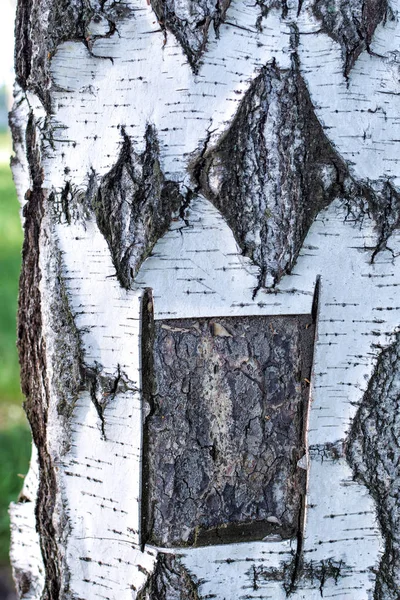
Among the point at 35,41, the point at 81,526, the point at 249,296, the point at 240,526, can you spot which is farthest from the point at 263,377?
the point at 35,41

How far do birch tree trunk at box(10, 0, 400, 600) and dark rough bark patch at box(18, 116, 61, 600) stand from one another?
0.02 metres

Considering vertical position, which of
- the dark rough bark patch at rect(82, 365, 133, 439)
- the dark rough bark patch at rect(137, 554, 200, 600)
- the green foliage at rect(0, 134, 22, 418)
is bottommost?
the green foliage at rect(0, 134, 22, 418)

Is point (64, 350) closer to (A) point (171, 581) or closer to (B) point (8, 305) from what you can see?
(A) point (171, 581)

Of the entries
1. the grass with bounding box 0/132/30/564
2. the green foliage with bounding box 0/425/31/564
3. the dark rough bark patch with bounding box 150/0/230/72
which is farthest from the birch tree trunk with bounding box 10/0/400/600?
the green foliage with bounding box 0/425/31/564

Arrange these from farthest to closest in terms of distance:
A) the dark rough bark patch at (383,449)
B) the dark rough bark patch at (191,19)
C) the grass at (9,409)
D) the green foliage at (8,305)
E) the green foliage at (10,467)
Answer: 1. the green foliage at (8,305)
2. the grass at (9,409)
3. the green foliage at (10,467)
4. the dark rough bark patch at (383,449)
5. the dark rough bark patch at (191,19)

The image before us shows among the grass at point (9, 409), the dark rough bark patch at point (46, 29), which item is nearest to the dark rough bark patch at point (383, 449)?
the dark rough bark patch at point (46, 29)

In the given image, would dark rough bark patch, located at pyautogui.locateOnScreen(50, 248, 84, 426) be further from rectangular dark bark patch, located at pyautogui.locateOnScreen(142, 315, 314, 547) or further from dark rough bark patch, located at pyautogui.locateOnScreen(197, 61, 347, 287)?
dark rough bark patch, located at pyautogui.locateOnScreen(197, 61, 347, 287)

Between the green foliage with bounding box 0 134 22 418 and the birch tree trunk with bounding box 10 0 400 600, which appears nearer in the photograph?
the birch tree trunk with bounding box 10 0 400 600

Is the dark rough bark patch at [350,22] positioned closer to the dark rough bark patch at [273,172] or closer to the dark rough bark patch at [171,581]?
the dark rough bark patch at [273,172]

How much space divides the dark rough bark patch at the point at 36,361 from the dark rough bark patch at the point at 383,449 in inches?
20.4

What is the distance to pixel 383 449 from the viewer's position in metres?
0.98

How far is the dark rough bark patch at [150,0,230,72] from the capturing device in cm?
86

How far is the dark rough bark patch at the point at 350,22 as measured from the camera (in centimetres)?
88

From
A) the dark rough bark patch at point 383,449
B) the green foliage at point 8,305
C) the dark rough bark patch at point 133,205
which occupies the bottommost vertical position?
the green foliage at point 8,305
